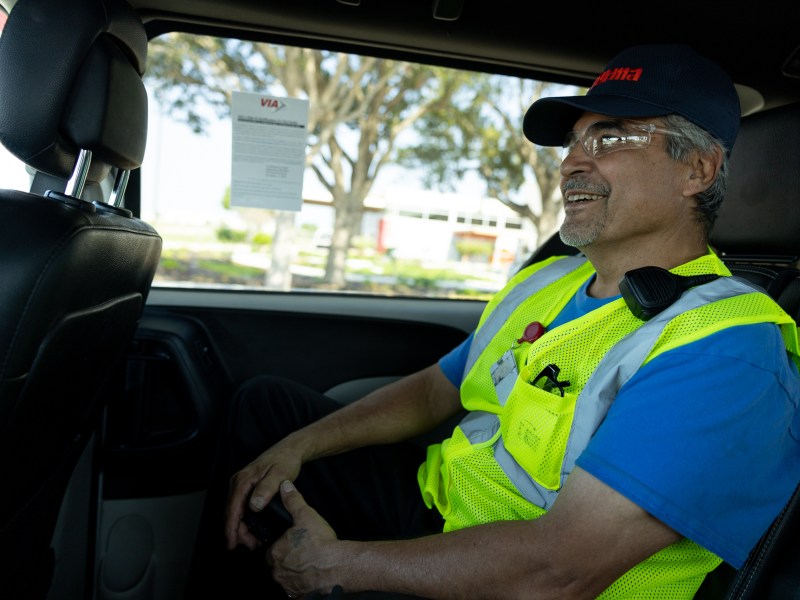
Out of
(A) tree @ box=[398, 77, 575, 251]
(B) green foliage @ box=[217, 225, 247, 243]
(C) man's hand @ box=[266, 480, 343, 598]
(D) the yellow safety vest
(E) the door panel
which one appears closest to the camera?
(D) the yellow safety vest

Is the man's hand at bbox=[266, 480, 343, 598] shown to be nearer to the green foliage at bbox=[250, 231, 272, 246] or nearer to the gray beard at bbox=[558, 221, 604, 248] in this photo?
the gray beard at bbox=[558, 221, 604, 248]

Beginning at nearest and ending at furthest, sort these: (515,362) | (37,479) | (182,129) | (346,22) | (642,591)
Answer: (642,591)
(37,479)
(515,362)
(346,22)
(182,129)

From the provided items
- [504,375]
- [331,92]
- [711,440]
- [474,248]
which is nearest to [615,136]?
[504,375]

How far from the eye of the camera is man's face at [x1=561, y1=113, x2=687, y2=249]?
149 cm

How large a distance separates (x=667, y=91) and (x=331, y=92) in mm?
1085

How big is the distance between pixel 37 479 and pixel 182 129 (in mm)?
1212

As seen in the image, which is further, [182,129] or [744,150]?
[182,129]

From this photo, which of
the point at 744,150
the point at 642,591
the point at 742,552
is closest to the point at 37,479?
the point at 642,591

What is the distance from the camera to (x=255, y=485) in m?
1.63

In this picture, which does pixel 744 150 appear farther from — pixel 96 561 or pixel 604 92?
pixel 96 561

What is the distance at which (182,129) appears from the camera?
221 cm

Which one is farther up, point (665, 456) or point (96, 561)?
point (665, 456)

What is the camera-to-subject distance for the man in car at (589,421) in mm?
1103

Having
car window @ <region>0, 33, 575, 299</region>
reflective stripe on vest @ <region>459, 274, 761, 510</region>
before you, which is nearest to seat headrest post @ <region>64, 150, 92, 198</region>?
car window @ <region>0, 33, 575, 299</region>
